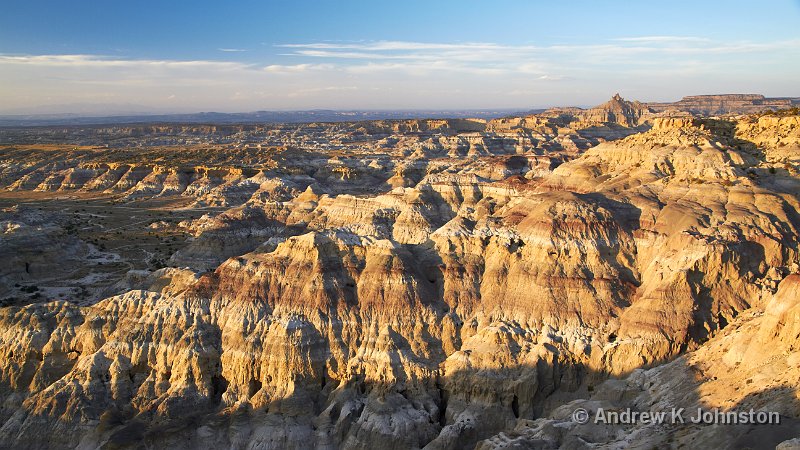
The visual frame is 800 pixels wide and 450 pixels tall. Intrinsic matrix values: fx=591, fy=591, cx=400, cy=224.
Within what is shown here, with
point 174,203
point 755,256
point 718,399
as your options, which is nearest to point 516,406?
point 718,399

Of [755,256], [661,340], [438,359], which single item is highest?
[755,256]

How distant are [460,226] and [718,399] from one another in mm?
20119

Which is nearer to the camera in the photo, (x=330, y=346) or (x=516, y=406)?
(x=516, y=406)

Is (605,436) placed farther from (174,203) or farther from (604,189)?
(174,203)

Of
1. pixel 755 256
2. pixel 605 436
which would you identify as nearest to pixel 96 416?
pixel 605 436

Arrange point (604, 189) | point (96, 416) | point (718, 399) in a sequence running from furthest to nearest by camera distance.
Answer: point (604, 189), point (96, 416), point (718, 399)

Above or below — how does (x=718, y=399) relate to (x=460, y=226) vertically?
below

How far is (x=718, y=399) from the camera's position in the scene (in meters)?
22.8

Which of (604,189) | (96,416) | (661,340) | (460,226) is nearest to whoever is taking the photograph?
(661,340)

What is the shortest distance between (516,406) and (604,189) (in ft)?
66.0

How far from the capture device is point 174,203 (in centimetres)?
11994

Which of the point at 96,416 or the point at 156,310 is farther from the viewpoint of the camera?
the point at 156,310

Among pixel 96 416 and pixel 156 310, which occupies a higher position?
pixel 156 310

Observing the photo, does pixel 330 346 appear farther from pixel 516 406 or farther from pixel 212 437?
pixel 516 406
